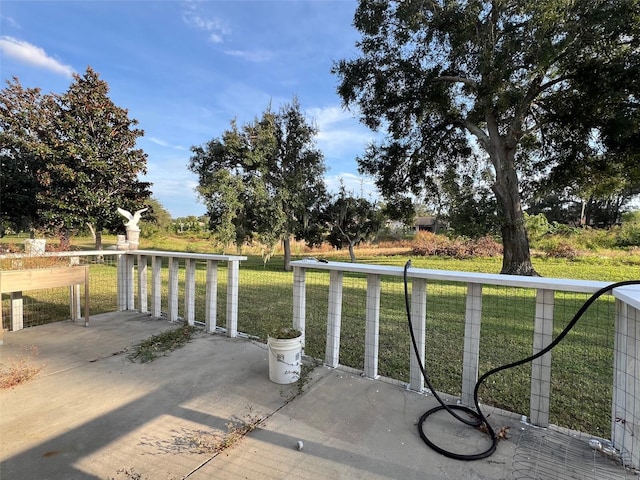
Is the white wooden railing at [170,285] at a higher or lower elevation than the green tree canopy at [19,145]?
lower

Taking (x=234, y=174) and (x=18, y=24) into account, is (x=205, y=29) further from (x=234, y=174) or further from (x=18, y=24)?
(x=234, y=174)

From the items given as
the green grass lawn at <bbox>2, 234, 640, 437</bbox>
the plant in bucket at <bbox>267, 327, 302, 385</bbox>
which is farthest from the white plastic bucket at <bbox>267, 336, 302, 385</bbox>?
the green grass lawn at <bbox>2, 234, 640, 437</bbox>

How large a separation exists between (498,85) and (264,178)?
7.84 meters

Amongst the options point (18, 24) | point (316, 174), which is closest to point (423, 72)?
point (316, 174)

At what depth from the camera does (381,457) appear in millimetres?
1521

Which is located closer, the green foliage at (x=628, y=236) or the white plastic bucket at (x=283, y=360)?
the white plastic bucket at (x=283, y=360)

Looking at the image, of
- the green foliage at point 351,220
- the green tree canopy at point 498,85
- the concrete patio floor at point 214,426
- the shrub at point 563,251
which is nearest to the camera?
the concrete patio floor at point 214,426

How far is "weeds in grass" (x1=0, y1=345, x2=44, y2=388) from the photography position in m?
2.16

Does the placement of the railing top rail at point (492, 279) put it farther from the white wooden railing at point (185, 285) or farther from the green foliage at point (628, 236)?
the green foliage at point (628, 236)

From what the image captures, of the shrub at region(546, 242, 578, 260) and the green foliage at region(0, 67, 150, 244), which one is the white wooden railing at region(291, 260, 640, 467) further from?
the shrub at region(546, 242, 578, 260)

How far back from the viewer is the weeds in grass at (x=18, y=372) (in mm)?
2160

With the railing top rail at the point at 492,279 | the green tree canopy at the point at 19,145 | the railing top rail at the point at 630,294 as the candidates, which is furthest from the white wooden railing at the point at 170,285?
the green tree canopy at the point at 19,145

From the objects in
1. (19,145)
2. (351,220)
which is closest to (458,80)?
(351,220)

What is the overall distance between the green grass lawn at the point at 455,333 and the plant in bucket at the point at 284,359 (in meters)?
0.32
